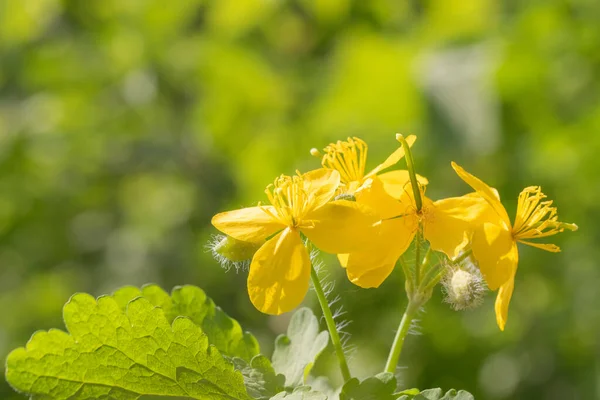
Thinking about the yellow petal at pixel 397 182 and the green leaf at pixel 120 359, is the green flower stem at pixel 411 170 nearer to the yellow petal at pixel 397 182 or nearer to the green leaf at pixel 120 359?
the yellow petal at pixel 397 182

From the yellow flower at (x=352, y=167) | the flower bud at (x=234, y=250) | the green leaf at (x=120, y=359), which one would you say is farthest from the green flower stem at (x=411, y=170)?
the green leaf at (x=120, y=359)

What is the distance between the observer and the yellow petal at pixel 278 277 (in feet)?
3.68

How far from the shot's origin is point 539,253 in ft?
11.1

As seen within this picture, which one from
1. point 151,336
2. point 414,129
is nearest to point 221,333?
point 151,336

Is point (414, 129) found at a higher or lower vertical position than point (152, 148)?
lower

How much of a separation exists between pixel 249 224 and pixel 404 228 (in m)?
0.23

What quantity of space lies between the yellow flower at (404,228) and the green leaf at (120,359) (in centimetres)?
25

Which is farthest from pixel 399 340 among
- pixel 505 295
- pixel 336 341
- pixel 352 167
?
pixel 352 167

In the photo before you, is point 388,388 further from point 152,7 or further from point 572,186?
point 152,7

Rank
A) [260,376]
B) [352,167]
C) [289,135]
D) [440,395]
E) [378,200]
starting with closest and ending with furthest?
1. [440,395]
2. [260,376]
3. [378,200]
4. [352,167]
5. [289,135]

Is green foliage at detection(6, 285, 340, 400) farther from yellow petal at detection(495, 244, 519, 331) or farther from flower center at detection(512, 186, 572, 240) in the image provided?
flower center at detection(512, 186, 572, 240)

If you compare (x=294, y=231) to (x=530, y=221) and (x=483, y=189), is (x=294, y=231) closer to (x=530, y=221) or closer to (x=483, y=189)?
(x=483, y=189)

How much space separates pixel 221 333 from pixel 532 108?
95.7 inches

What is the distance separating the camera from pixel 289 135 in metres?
3.44
